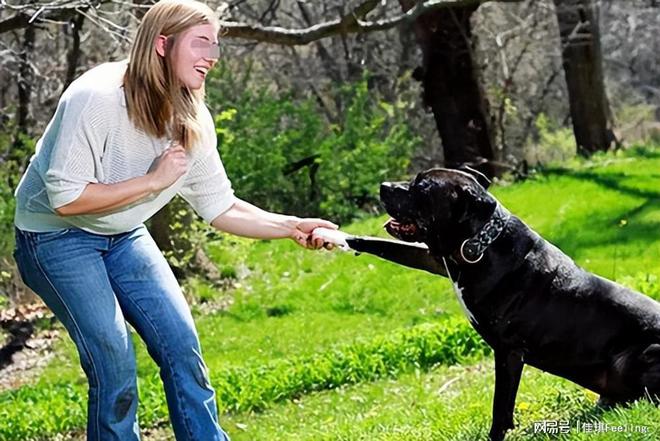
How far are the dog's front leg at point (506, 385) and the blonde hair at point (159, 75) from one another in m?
1.75

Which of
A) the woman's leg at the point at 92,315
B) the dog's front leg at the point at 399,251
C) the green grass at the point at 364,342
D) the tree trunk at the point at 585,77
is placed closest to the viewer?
the woman's leg at the point at 92,315

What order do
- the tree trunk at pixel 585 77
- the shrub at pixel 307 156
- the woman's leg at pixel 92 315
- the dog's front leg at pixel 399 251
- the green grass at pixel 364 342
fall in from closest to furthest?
the woman's leg at pixel 92 315, the dog's front leg at pixel 399 251, the green grass at pixel 364 342, the shrub at pixel 307 156, the tree trunk at pixel 585 77

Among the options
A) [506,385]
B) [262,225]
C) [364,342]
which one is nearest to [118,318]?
[262,225]

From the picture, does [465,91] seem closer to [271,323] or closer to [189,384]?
[271,323]

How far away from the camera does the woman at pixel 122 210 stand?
440cm

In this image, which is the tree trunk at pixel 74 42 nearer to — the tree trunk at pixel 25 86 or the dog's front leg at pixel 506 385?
the tree trunk at pixel 25 86

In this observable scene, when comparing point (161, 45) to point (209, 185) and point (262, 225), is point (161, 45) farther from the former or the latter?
point (262, 225)

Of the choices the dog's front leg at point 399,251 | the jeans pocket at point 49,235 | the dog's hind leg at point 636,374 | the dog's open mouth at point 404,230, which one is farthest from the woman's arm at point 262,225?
the dog's hind leg at point 636,374

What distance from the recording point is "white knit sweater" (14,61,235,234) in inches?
171

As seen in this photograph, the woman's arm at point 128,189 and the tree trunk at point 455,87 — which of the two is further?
the tree trunk at point 455,87

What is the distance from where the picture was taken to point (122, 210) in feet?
15.2

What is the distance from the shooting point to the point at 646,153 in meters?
17.0

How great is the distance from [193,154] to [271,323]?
7335mm

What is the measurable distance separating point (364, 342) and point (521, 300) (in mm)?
4582
